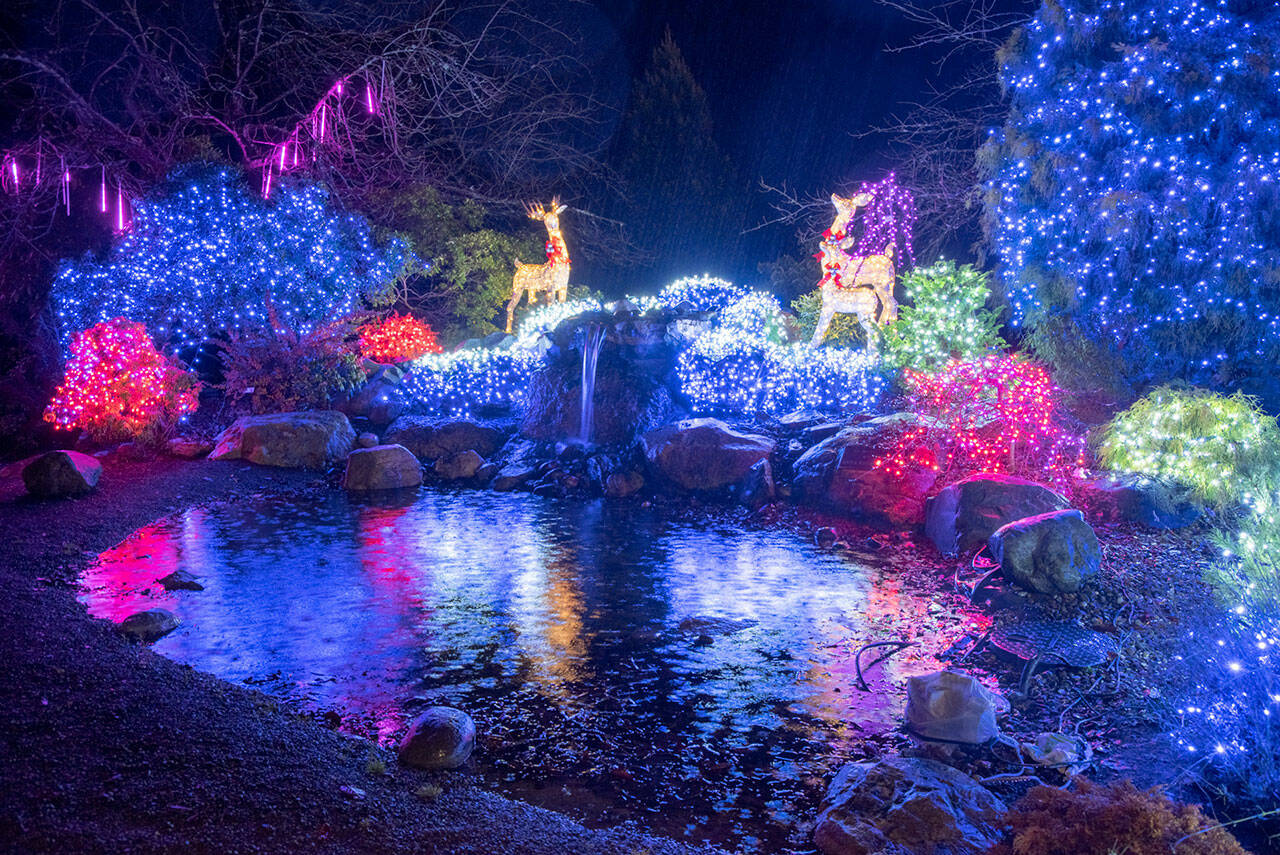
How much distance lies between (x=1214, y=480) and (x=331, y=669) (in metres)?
7.88

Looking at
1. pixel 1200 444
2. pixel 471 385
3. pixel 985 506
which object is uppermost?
pixel 471 385

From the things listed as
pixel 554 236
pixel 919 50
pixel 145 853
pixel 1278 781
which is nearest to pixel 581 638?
pixel 145 853

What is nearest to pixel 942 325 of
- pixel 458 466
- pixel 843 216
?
pixel 843 216

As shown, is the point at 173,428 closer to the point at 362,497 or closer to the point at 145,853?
the point at 362,497

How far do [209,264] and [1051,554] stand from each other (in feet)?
46.4

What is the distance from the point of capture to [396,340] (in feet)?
55.3

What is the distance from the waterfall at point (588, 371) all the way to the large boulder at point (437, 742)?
826 cm

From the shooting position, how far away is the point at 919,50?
857 inches

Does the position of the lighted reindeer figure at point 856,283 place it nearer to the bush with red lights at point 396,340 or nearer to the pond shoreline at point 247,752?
the pond shoreline at point 247,752

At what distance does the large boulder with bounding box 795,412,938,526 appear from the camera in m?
8.43

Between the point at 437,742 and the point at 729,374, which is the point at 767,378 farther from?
the point at 437,742

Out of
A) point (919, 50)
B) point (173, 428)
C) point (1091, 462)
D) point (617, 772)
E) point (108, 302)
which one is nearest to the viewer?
point (617, 772)

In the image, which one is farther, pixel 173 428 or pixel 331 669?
pixel 173 428

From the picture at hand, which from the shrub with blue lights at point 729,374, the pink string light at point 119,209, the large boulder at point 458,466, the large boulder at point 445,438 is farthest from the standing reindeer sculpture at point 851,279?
the pink string light at point 119,209
